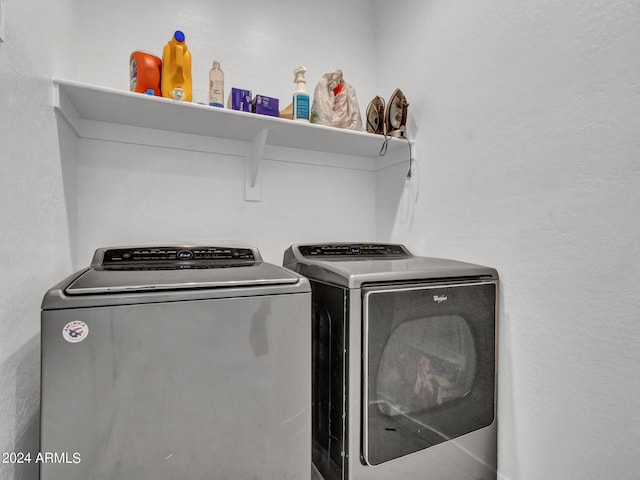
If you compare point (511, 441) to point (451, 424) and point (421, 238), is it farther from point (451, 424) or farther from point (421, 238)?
point (421, 238)

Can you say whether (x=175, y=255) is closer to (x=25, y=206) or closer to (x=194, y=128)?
(x=25, y=206)

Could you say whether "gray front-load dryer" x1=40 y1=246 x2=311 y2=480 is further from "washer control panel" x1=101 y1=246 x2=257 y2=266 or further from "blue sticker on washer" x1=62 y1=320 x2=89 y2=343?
"washer control panel" x1=101 y1=246 x2=257 y2=266

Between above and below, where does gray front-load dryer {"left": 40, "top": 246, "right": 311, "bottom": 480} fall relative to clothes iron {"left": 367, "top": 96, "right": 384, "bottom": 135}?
below

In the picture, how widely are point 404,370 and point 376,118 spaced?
133cm

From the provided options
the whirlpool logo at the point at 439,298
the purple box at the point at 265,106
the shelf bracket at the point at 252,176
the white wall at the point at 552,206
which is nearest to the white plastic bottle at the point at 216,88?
the purple box at the point at 265,106

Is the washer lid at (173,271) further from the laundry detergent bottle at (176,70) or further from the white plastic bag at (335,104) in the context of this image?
the white plastic bag at (335,104)

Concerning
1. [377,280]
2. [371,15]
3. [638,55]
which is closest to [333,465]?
[377,280]

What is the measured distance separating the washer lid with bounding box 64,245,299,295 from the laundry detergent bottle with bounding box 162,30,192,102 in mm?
665

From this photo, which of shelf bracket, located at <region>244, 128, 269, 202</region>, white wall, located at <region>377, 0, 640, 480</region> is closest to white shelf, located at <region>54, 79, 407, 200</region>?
shelf bracket, located at <region>244, 128, 269, 202</region>

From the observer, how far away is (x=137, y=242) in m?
1.59

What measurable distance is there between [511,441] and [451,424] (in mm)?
312

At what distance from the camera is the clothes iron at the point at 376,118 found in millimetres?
1849

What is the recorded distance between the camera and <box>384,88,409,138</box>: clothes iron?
1814 millimetres

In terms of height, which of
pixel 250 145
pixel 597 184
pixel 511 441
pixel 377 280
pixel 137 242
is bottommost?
pixel 511 441
